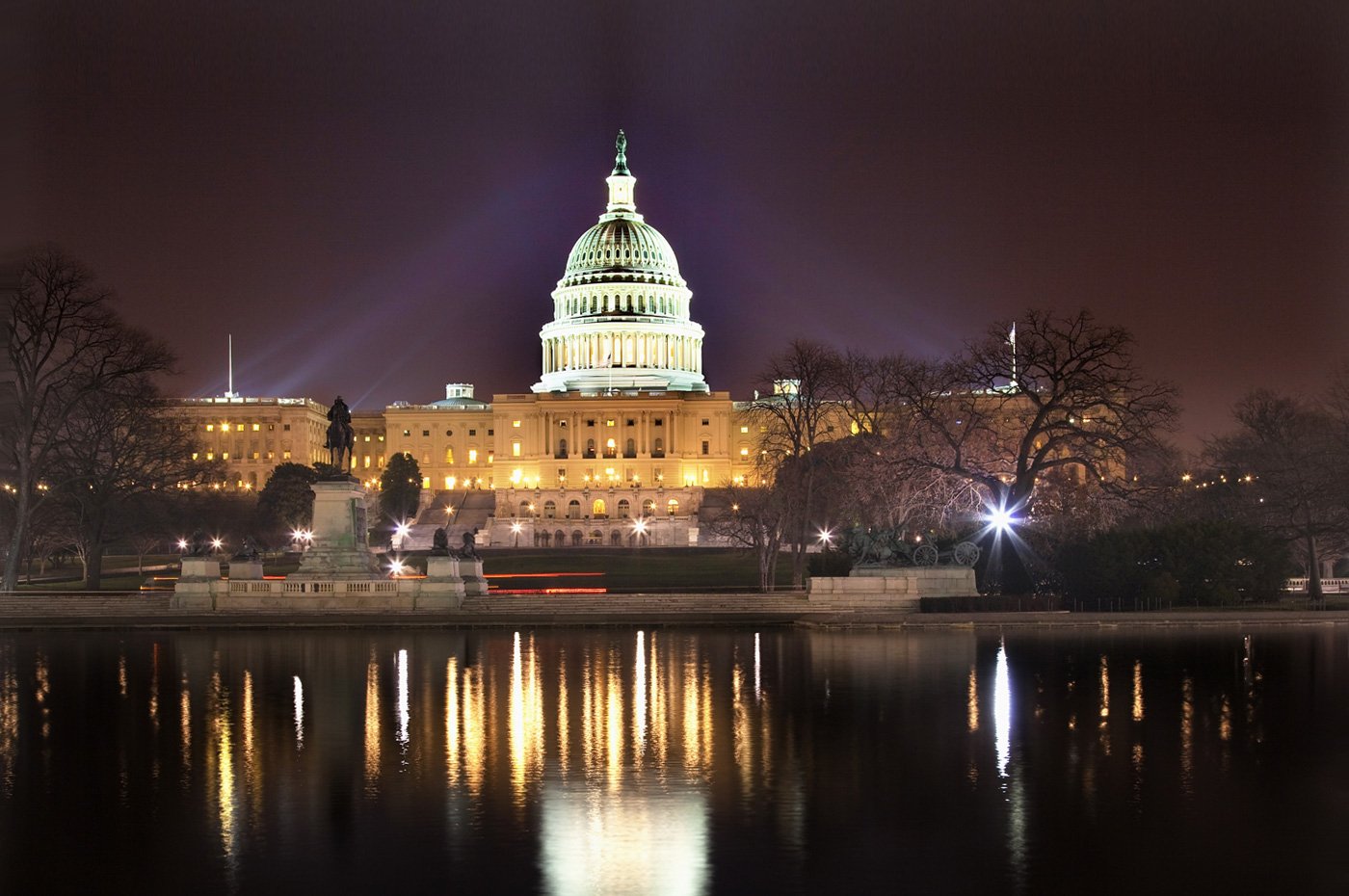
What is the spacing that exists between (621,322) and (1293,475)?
127m

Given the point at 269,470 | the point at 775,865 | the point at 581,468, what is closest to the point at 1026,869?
the point at 775,865

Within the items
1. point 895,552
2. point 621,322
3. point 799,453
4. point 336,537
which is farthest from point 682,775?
point 621,322

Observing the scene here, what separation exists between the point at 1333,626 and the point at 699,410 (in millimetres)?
131463

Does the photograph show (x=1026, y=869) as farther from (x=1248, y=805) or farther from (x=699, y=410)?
(x=699, y=410)

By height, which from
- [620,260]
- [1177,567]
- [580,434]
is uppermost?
[620,260]

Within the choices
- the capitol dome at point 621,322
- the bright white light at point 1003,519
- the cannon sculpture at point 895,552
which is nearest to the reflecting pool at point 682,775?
the cannon sculpture at point 895,552

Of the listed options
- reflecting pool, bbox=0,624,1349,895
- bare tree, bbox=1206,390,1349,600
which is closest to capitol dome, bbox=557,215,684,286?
bare tree, bbox=1206,390,1349,600

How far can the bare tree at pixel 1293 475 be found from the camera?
202 feet

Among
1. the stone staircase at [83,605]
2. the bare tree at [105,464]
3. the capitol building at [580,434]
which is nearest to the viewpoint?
the stone staircase at [83,605]

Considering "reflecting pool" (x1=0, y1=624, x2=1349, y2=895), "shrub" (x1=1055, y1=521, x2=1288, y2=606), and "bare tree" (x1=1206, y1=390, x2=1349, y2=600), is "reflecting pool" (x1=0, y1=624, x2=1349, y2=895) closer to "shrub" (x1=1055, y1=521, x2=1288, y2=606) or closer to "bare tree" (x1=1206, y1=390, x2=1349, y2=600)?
"shrub" (x1=1055, y1=521, x2=1288, y2=606)

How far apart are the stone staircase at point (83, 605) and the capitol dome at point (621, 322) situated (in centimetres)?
13586

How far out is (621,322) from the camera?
19225cm

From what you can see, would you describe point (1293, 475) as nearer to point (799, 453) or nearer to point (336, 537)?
point (799, 453)

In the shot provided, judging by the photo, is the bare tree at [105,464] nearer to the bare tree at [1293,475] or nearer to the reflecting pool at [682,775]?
the reflecting pool at [682,775]
